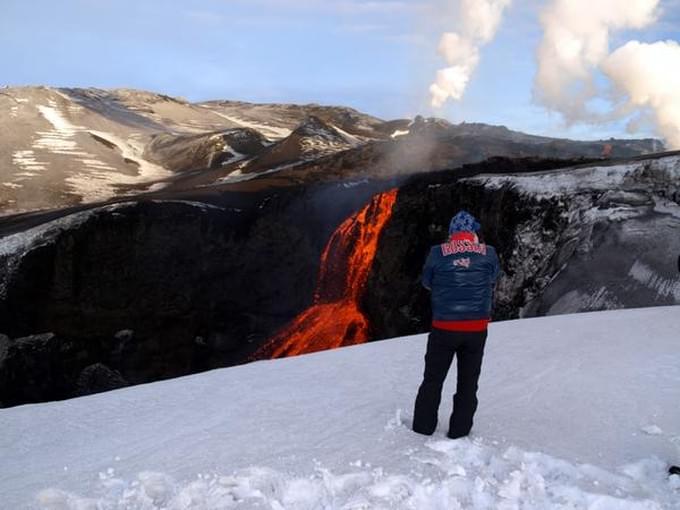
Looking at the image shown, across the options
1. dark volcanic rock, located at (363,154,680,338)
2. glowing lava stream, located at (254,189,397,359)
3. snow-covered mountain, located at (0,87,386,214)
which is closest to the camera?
dark volcanic rock, located at (363,154,680,338)

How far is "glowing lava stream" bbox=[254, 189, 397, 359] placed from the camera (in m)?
32.2

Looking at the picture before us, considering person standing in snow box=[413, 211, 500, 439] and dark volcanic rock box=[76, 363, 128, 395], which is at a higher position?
person standing in snow box=[413, 211, 500, 439]

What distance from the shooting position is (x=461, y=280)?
4.97 metres

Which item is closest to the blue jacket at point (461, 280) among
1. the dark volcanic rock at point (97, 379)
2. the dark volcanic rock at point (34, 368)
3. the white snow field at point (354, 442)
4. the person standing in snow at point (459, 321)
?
the person standing in snow at point (459, 321)

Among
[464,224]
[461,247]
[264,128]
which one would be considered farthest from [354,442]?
[264,128]

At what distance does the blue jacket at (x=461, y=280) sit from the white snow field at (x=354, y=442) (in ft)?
3.40

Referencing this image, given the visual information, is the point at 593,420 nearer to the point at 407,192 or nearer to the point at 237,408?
the point at 237,408

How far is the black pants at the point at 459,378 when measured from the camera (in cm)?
493

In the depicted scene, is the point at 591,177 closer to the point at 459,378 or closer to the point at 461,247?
the point at 461,247

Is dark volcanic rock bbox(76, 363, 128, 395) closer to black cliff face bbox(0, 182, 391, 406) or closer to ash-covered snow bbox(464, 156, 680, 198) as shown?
black cliff face bbox(0, 182, 391, 406)

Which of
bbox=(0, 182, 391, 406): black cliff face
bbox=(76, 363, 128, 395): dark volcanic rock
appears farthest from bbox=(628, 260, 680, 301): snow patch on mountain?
bbox=(76, 363, 128, 395): dark volcanic rock

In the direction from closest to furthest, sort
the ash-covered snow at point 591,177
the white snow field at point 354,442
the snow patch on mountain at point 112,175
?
the white snow field at point 354,442
the ash-covered snow at point 591,177
the snow patch on mountain at point 112,175

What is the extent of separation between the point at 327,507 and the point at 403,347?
4602 millimetres

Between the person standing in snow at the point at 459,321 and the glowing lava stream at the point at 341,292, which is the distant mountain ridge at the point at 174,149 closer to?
the glowing lava stream at the point at 341,292
